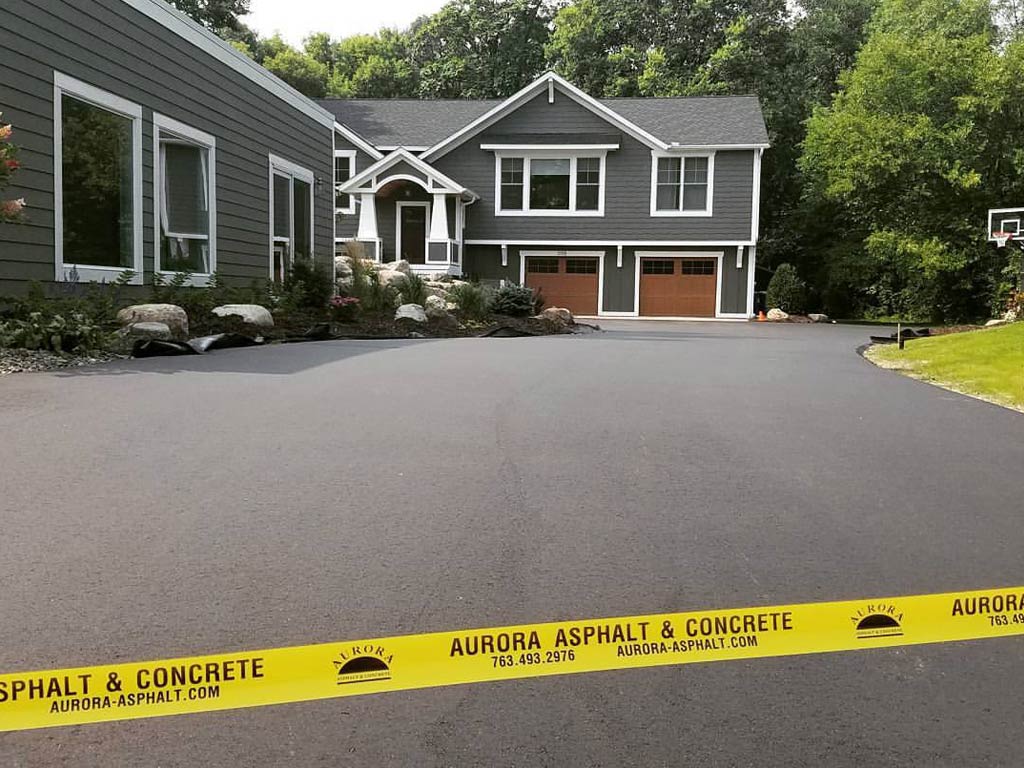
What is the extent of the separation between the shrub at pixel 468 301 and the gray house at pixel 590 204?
1089 centimetres

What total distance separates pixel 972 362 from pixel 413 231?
2196cm

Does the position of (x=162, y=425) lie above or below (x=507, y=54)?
below

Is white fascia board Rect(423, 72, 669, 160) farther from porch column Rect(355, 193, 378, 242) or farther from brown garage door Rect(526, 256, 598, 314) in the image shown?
brown garage door Rect(526, 256, 598, 314)

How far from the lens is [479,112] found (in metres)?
35.7

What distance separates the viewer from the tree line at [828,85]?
31.9 metres

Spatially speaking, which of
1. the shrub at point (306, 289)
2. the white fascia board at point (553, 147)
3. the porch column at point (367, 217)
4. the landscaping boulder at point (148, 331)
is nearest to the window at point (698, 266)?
the white fascia board at point (553, 147)

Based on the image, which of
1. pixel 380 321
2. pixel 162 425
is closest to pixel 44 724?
Result: pixel 162 425

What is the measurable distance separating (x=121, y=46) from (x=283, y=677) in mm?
12044

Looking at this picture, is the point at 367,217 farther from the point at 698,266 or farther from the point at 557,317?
the point at 557,317

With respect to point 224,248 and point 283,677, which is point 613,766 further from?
point 224,248

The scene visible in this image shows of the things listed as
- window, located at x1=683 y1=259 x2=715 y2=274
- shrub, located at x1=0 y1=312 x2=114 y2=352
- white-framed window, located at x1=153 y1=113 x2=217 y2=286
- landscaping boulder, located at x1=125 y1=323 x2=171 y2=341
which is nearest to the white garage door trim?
window, located at x1=683 y1=259 x2=715 y2=274

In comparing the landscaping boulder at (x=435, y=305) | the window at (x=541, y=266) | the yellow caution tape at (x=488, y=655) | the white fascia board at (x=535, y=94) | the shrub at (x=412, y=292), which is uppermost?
the white fascia board at (x=535, y=94)

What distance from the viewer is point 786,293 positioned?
3334cm

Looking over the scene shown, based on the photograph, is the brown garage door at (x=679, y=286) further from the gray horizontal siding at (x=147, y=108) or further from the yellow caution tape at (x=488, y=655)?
the yellow caution tape at (x=488, y=655)
